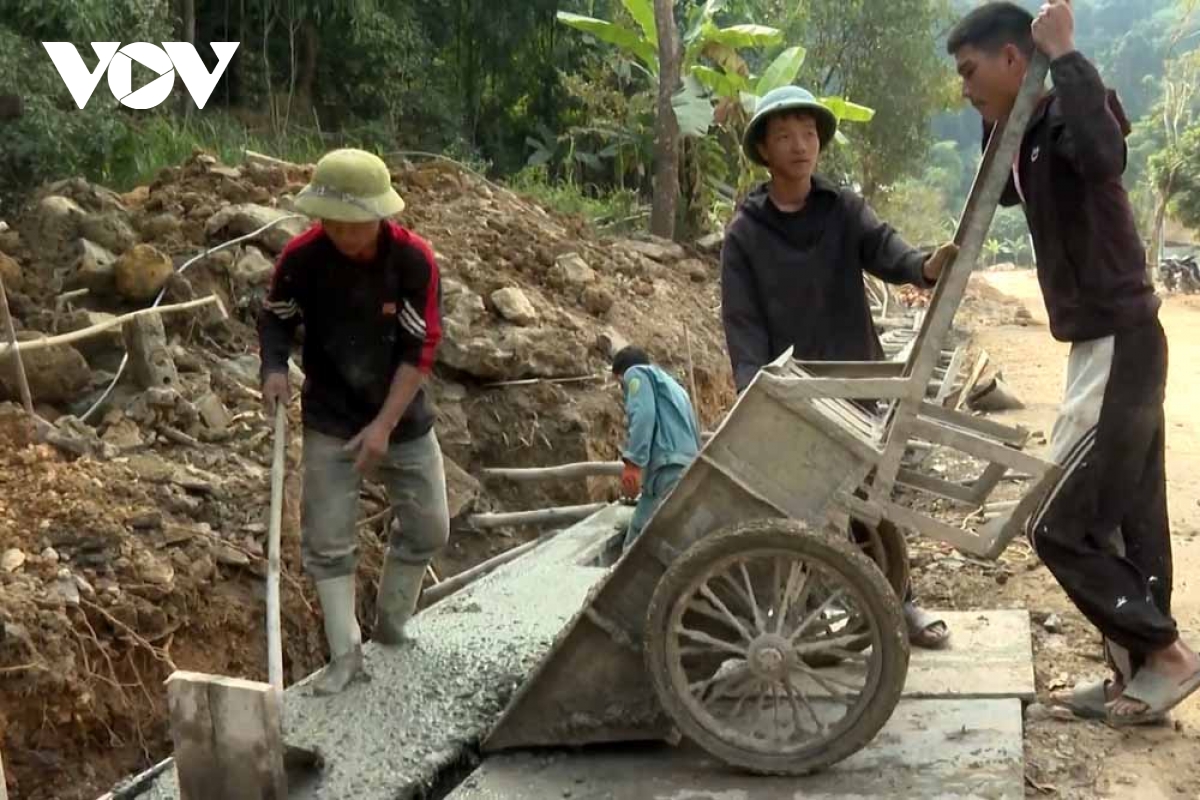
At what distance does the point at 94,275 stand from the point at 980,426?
5654 millimetres

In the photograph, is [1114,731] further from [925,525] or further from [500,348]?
[500,348]

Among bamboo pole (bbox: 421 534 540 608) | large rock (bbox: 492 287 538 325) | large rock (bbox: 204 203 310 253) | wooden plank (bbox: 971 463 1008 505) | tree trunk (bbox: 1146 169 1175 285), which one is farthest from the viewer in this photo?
tree trunk (bbox: 1146 169 1175 285)

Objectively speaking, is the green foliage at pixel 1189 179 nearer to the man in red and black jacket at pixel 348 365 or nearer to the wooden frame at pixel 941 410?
the wooden frame at pixel 941 410

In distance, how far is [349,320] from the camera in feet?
13.4

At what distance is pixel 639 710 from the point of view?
3668mm

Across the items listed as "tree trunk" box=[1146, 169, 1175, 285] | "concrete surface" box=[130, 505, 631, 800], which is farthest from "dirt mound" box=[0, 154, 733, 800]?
"tree trunk" box=[1146, 169, 1175, 285]

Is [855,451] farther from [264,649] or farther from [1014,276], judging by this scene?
[1014,276]

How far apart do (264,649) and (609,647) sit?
8.93 feet

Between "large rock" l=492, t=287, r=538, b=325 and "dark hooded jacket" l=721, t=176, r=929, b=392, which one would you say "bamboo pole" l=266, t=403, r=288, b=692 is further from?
"large rock" l=492, t=287, r=538, b=325

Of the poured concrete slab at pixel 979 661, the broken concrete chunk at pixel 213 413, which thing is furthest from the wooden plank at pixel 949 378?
the broken concrete chunk at pixel 213 413

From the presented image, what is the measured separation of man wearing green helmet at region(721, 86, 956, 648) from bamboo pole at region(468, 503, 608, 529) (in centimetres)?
273

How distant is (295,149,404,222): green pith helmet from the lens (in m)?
3.83

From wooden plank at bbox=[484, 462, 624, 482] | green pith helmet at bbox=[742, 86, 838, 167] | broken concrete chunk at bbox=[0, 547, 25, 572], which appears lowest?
wooden plank at bbox=[484, 462, 624, 482]

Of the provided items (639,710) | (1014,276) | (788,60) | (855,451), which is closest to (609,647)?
(639,710)
